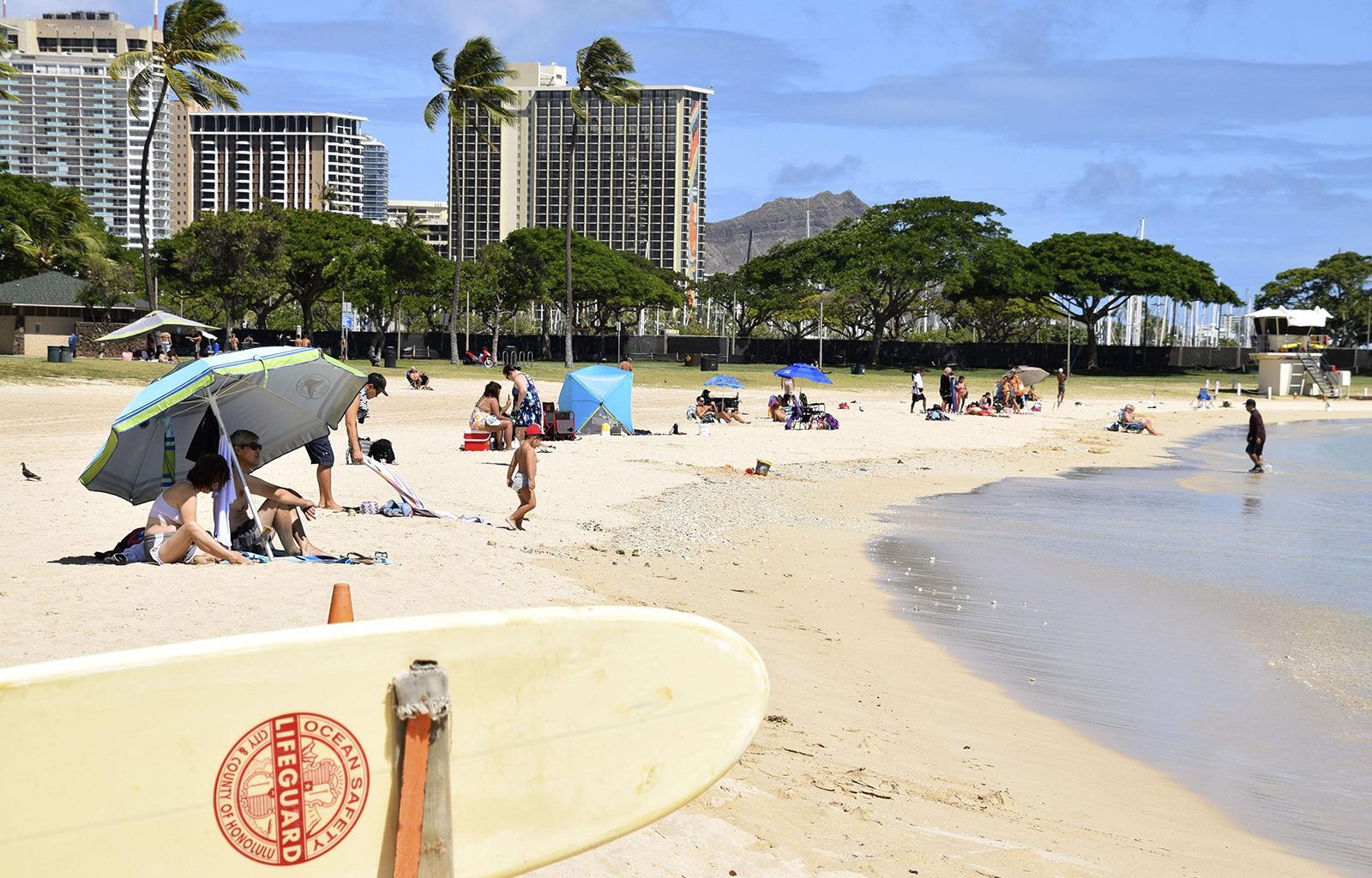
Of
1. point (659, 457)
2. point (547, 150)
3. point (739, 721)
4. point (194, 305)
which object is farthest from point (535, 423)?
point (547, 150)

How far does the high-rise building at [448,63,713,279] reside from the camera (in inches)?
6609

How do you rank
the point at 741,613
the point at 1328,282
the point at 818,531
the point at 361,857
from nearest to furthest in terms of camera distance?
the point at 361,857
the point at 741,613
the point at 818,531
the point at 1328,282

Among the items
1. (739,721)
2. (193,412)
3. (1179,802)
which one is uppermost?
(193,412)

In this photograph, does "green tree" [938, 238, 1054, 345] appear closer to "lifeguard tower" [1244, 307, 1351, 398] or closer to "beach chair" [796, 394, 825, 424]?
"lifeguard tower" [1244, 307, 1351, 398]

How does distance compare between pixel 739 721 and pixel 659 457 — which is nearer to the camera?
pixel 739 721

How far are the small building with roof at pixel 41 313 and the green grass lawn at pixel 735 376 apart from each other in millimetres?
4016

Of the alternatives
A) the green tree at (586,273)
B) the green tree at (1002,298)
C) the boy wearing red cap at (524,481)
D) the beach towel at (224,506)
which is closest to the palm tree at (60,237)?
the green tree at (586,273)

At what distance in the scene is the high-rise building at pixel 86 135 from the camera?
185125 millimetres

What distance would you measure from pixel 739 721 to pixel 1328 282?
85.1 meters

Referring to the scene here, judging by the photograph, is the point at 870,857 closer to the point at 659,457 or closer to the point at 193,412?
the point at 193,412

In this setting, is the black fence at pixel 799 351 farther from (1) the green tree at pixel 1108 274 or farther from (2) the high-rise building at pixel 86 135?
(2) the high-rise building at pixel 86 135

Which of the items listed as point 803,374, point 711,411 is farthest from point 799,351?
point 711,411

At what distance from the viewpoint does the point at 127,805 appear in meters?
2.29

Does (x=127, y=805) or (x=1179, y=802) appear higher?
(x=127, y=805)
